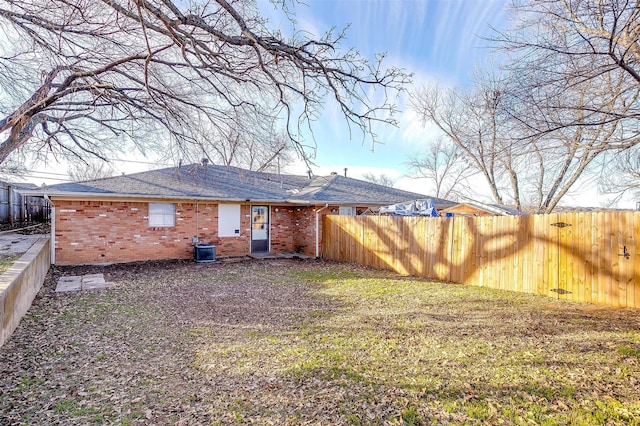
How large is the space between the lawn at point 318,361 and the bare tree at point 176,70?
8.83 ft

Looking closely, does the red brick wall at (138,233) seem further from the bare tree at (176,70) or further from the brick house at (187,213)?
the bare tree at (176,70)

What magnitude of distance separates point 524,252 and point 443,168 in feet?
77.0

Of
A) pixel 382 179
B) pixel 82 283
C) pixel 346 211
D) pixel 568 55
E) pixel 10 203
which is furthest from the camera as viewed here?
pixel 382 179

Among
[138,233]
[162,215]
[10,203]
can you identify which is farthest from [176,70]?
[10,203]

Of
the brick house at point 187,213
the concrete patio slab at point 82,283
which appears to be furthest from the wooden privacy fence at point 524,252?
the concrete patio slab at point 82,283

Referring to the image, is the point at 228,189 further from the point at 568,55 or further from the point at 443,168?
the point at 443,168

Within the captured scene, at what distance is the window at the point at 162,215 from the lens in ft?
39.0

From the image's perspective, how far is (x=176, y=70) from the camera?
18.3 feet

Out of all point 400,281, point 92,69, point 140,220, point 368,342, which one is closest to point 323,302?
point 368,342

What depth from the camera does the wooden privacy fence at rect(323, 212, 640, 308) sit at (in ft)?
20.7

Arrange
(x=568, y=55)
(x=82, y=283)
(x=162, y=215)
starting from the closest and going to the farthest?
(x=568, y=55)
(x=82, y=283)
(x=162, y=215)

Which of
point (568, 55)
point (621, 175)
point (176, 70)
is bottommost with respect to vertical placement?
point (621, 175)

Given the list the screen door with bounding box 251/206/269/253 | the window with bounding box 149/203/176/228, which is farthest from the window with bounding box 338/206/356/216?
the window with bounding box 149/203/176/228

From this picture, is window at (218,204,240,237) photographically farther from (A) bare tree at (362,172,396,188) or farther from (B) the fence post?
(A) bare tree at (362,172,396,188)
